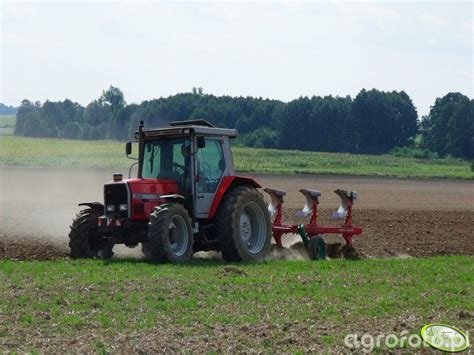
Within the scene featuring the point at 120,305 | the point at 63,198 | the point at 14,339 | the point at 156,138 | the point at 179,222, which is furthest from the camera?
the point at 63,198

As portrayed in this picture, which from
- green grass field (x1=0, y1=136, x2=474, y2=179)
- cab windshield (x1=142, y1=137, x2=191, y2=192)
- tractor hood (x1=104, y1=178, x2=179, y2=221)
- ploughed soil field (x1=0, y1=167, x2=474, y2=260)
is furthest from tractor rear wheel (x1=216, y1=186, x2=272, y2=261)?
green grass field (x1=0, y1=136, x2=474, y2=179)

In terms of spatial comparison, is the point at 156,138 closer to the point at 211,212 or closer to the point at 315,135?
the point at 211,212

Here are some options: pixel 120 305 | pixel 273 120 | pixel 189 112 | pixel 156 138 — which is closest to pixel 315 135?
pixel 273 120

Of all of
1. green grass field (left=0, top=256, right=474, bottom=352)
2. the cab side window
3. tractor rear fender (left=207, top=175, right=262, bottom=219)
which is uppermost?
the cab side window

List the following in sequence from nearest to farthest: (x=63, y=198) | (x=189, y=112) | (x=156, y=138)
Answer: (x=156, y=138) → (x=63, y=198) → (x=189, y=112)

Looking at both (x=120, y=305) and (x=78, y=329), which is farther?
(x=120, y=305)

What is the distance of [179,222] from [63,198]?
1493cm

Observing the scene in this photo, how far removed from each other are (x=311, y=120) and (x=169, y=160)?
273ft

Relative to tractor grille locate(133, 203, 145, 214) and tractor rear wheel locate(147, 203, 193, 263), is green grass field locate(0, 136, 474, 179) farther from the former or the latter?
tractor rear wheel locate(147, 203, 193, 263)

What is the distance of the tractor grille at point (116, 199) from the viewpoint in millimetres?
15609

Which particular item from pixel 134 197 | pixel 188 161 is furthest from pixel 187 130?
pixel 134 197

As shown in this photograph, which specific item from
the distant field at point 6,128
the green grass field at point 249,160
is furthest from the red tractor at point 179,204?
the distant field at point 6,128

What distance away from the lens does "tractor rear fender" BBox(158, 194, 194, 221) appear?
50.7 feet

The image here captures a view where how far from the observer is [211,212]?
16312mm
